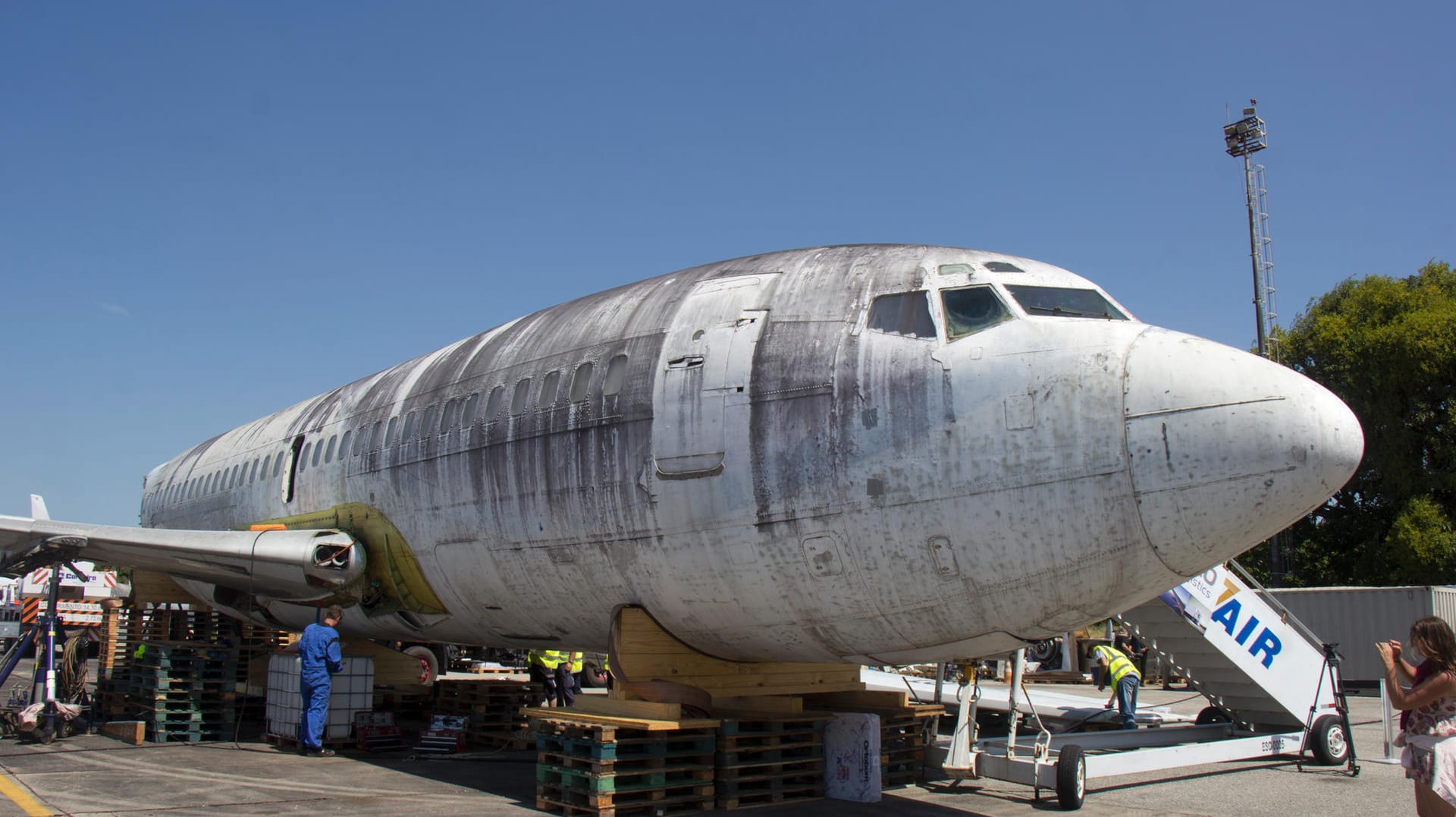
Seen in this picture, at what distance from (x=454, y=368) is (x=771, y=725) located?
16.8ft

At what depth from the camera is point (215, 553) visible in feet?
41.1

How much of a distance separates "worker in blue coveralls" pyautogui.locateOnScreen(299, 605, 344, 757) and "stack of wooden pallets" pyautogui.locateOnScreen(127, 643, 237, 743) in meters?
1.96

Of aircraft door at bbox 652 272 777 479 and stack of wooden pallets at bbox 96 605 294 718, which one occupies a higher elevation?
aircraft door at bbox 652 272 777 479

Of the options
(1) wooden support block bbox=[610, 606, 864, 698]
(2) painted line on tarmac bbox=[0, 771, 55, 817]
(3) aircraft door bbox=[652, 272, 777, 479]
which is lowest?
(2) painted line on tarmac bbox=[0, 771, 55, 817]

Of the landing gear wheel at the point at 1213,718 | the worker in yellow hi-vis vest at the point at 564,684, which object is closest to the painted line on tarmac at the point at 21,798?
the worker in yellow hi-vis vest at the point at 564,684

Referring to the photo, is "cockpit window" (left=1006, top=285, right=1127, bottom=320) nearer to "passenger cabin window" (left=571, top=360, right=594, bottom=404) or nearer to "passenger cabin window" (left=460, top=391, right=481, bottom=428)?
"passenger cabin window" (left=571, top=360, right=594, bottom=404)

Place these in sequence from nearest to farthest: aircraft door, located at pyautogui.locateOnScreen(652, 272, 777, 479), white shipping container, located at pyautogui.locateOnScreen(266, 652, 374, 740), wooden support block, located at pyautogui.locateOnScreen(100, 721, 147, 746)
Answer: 1. aircraft door, located at pyautogui.locateOnScreen(652, 272, 777, 479)
2. white shipping container, located at pyautogui.locateOnScreen(266, 652, 374, 740)
3. wooden support block, located at pyautogui.locateOnScreen(100, 721, 147, 746)

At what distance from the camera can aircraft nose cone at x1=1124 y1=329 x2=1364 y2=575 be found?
6.31 m

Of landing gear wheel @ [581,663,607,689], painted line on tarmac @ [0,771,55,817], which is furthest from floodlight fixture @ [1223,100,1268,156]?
painted line on tarmac @ [0,771,55,817]

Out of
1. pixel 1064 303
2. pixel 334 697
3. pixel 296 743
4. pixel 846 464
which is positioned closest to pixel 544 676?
pixel 296 743

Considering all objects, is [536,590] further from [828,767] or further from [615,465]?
[828,767]

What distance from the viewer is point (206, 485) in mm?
17781

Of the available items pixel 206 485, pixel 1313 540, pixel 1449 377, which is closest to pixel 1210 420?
pixel 206 485

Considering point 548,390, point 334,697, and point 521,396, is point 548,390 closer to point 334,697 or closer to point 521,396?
point 521,396
